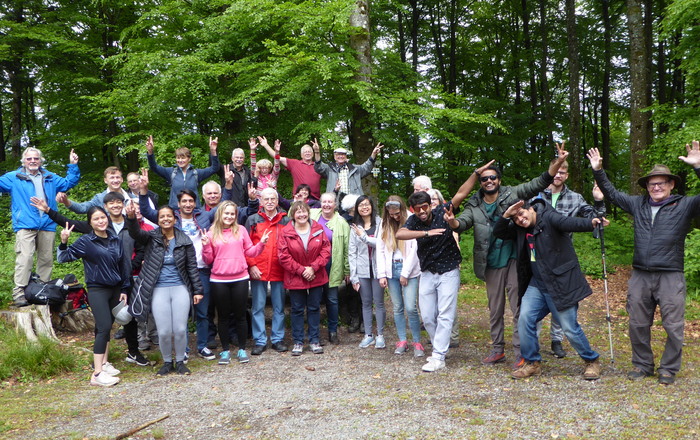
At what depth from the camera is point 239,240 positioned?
574 cm

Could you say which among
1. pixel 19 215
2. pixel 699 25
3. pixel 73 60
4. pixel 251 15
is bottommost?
pixel 19 215

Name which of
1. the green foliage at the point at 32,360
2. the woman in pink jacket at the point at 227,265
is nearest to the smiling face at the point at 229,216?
the woman in pink jacket at the point at 227,265

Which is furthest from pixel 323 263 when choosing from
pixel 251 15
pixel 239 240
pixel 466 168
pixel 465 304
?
pixel 466 168

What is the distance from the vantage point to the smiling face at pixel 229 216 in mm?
5664

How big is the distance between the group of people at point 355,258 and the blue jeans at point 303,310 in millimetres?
17

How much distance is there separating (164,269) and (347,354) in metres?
2.54

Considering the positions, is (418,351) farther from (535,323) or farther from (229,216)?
(229,216)

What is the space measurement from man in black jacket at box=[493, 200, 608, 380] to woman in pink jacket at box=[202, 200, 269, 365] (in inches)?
122

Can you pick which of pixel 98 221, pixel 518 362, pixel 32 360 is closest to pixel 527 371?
pixel 518 362

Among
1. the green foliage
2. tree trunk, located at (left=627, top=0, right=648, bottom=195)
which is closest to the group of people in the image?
the green foliage

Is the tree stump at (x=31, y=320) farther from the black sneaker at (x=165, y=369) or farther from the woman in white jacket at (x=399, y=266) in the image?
the woman in white jacket at (x=399, y=266)

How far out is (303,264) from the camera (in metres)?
5.99

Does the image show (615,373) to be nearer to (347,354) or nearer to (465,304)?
(347,354)

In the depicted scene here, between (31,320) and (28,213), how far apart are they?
1475mm
